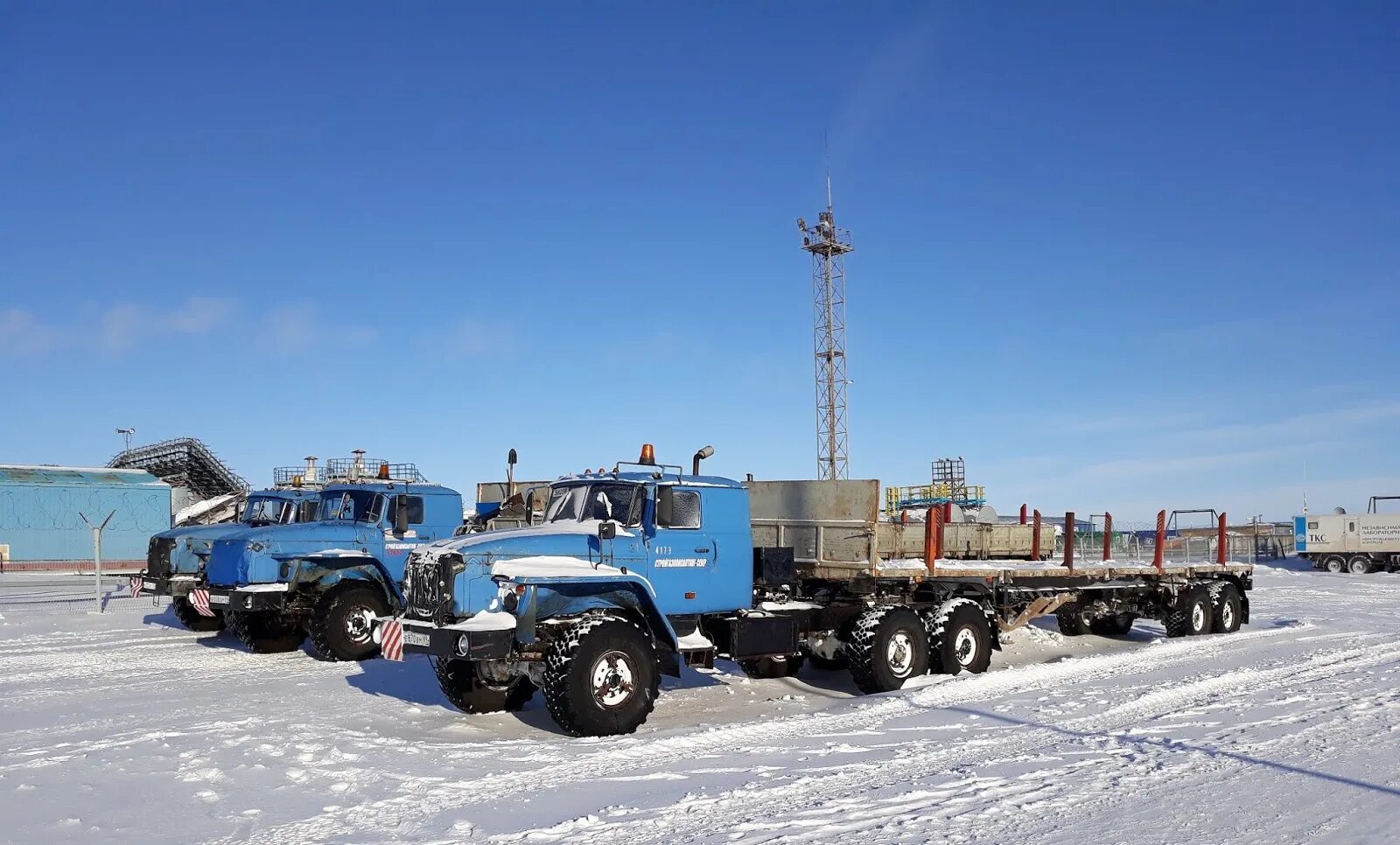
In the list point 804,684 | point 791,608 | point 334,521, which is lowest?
point 804,684

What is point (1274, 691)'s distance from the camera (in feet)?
36.3

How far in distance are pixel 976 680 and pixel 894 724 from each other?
2.91m

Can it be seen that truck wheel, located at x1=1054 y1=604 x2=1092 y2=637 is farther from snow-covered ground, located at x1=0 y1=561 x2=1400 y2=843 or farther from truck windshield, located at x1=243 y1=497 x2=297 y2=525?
truck windshield, located at x1=243 y1=497 x2=297 y2=525

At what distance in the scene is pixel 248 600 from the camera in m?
14.5

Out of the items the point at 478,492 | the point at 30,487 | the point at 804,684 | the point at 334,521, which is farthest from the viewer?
the point at 30,487

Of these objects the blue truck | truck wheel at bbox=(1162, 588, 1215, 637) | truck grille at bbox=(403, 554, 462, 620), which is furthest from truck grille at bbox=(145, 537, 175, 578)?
truck wheel at bbox=(1162, 588, 1215, 637)

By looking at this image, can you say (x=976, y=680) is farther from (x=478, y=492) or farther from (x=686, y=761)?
(x=478, y=492)

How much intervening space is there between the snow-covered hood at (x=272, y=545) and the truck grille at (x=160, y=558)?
1390mm

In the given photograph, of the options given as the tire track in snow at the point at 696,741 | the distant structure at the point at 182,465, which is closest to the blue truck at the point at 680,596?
the tire track in snow at the point at 696,741

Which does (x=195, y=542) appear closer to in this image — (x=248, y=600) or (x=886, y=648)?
(x=248, y=600)

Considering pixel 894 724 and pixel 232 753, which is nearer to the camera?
pixel 232 753

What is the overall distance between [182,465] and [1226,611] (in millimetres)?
55546

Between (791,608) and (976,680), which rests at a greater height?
(791,608)

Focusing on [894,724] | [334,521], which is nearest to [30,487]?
[334,521]
